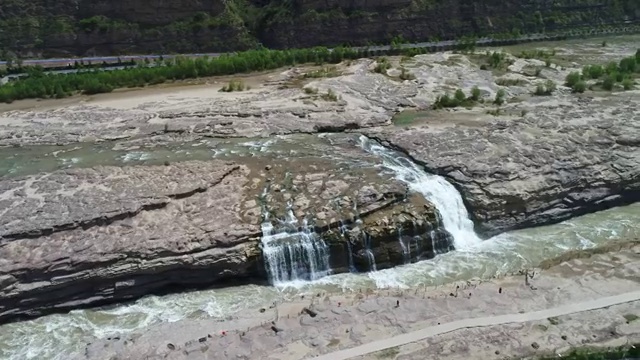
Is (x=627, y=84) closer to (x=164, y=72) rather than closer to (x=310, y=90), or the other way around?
(x=310, y=90)

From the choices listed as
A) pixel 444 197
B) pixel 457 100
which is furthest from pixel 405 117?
pixel 444 197

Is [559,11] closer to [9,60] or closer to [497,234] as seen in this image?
[497,234]

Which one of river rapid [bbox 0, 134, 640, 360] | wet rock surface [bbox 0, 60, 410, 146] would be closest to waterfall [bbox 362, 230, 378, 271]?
river rapid [bbox 0, 134, 640, 360]

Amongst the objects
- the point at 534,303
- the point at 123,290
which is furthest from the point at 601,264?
the point at 123,290

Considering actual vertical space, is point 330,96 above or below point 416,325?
above

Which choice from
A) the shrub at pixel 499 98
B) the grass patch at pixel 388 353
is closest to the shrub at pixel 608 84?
the shrub at pixel 499 98

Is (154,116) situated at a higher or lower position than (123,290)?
higher

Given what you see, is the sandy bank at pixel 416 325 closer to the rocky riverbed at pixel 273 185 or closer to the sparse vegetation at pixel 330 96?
the rocky riverbed at pixel 273 185
